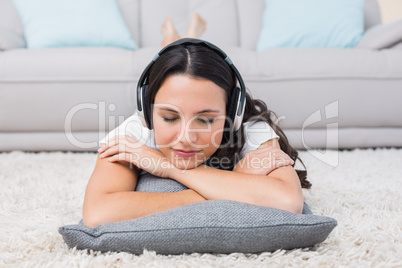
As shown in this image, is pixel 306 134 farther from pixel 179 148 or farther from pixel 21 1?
pixel 21 1

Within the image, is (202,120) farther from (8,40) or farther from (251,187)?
(8,40)

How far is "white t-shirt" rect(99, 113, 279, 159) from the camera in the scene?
98 cm

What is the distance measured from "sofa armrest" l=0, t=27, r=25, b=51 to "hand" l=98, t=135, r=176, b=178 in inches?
50.7

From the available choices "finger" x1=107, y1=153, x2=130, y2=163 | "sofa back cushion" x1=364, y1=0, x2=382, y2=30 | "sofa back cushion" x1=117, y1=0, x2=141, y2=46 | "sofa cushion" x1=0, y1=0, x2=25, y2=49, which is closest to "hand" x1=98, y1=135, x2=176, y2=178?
"finger" x1=107, y1=153, x2=130, y2=163

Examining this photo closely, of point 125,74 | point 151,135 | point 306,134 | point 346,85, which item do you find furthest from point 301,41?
point 151,135

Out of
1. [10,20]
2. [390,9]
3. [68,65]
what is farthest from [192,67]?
[390,9]

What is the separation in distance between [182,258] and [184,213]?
8 centimetres

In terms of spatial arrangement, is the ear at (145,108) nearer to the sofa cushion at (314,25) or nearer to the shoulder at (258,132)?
the shoulder at (258,132)

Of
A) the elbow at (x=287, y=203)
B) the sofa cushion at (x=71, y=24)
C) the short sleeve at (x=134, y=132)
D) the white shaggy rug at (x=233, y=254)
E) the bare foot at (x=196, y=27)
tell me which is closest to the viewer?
the white shaggy rug at (x=233, y=254)

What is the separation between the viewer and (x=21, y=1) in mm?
2137

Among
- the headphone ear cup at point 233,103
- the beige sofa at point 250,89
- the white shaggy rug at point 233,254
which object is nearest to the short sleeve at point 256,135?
the headphone ear cup at point 233,103

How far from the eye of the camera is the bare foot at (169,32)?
6.88 ft

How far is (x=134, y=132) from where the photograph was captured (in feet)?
3.29

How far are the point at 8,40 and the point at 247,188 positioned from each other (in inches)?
65.8
